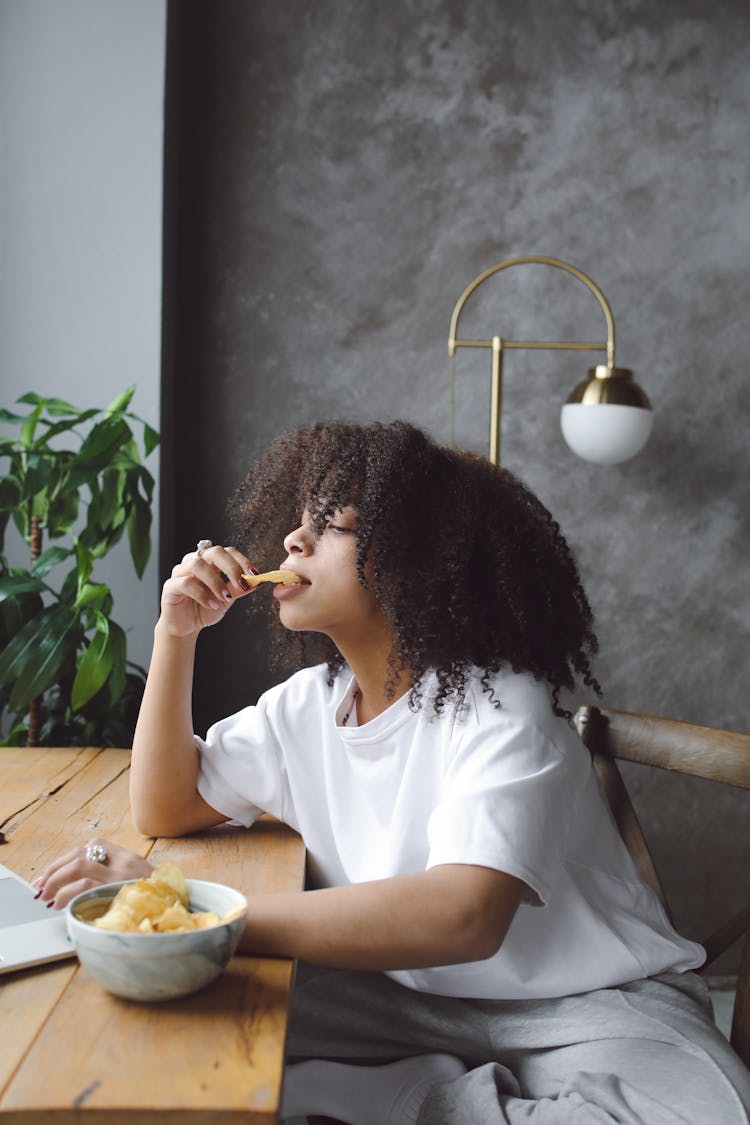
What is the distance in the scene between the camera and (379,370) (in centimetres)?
251

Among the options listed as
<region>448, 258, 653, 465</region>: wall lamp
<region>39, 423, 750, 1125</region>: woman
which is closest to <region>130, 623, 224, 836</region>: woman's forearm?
<region>39, 423, 750, 1125</region>: woman

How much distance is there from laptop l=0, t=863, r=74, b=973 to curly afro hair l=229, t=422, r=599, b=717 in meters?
0.44

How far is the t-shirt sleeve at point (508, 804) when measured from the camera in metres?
0.91

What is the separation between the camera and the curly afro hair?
1.14m

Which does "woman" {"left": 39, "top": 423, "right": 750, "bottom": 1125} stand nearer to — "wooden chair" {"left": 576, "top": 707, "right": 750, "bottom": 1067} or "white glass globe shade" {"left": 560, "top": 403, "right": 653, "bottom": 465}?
"wooden chair" {"left": 576, "top": 707, "right": 750, "bottom": 1067}

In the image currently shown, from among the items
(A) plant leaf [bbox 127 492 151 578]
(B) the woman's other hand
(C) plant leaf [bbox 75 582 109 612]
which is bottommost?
(B) the woman's other hand

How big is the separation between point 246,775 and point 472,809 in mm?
390

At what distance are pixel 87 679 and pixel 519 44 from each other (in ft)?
6.10

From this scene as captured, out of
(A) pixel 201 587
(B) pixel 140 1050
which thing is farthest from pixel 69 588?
(B) pixel 140 1050

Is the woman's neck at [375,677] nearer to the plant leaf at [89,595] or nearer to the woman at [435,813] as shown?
the woman at [435,813]

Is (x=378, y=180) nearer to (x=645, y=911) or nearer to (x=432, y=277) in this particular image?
(x=432, y=277)

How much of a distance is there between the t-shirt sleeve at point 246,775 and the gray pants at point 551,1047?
0.73ft

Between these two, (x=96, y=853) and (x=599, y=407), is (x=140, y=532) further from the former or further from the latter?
(x=96, y=853)

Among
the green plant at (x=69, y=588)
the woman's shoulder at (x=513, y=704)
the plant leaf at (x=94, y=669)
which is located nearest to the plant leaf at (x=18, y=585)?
the green plant at (x=69, y=588)
